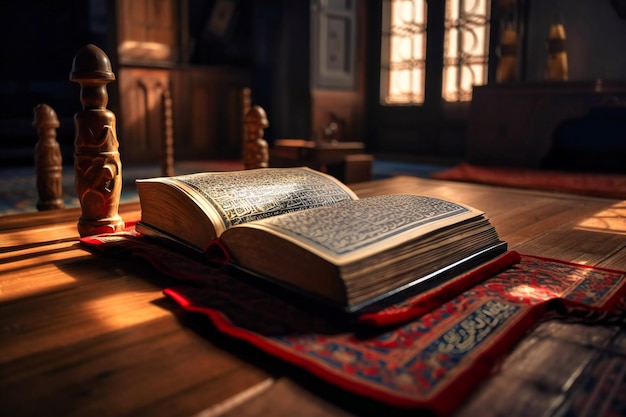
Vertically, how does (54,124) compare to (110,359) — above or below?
above

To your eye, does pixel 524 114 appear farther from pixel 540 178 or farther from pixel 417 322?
pixel 417 322

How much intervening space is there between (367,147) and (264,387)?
665 centimetres

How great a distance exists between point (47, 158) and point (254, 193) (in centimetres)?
132

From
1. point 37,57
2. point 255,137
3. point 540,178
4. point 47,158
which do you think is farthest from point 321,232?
point 37,57

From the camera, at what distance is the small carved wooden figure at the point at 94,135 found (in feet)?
3.59

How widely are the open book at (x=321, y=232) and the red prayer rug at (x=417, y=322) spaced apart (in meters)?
0.03

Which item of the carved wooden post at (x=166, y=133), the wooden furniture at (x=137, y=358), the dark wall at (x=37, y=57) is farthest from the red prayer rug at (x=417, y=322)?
the dark wall at (x=37, y=57)

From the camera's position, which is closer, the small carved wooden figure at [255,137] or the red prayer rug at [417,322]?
the red prayer rug at [417,322]

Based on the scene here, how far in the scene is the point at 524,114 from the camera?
386 centimetres

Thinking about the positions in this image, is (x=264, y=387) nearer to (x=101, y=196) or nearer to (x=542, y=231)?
(x=101, y=196)

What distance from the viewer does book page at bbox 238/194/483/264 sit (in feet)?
2.34

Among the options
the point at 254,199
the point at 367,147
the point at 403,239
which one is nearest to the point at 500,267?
the point at 403,239

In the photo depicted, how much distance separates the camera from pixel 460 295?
0.82 meters

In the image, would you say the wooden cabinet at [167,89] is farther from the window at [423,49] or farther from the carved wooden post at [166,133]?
the window at [423,49]
